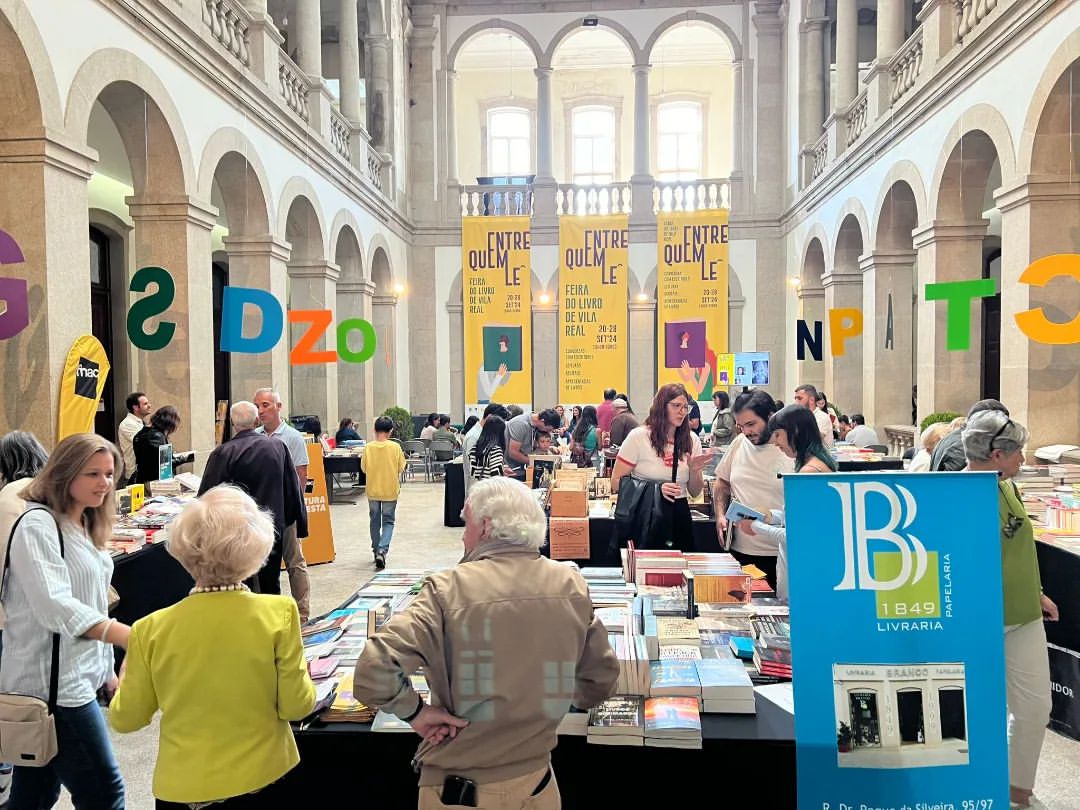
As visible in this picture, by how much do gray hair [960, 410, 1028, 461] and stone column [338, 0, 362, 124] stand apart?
13.3 meters

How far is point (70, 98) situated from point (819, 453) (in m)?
5.98

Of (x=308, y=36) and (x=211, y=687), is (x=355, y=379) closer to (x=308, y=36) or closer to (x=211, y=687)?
(x=308, y=36)

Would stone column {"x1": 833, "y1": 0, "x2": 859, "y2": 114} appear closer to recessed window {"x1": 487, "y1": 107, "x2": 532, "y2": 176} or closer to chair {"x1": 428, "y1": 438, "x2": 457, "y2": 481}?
chair {"x1": 428, "y1": 438, "x2": 457, "y2": 481}

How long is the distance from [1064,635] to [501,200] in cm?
1565

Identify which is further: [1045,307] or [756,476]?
[1045,307]

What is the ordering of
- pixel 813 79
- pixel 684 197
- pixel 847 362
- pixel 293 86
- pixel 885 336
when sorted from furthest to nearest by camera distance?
pixel 684 197 → pixel 813 79 → pixel 847 362 → pixel 885 336 → pixel 293 86

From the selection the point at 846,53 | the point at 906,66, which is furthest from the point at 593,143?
the point at 906,66

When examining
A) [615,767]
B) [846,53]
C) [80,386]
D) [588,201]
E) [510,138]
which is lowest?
[615,767]

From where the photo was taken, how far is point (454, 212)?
1847cm

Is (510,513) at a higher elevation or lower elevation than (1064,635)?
higher

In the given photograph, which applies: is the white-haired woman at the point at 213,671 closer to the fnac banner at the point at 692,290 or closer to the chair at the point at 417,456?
the chair at the point at 417,456

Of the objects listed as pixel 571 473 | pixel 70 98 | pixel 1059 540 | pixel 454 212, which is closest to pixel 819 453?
pixel 1059 540

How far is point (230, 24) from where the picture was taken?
934 cm

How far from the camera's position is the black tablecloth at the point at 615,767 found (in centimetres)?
247
